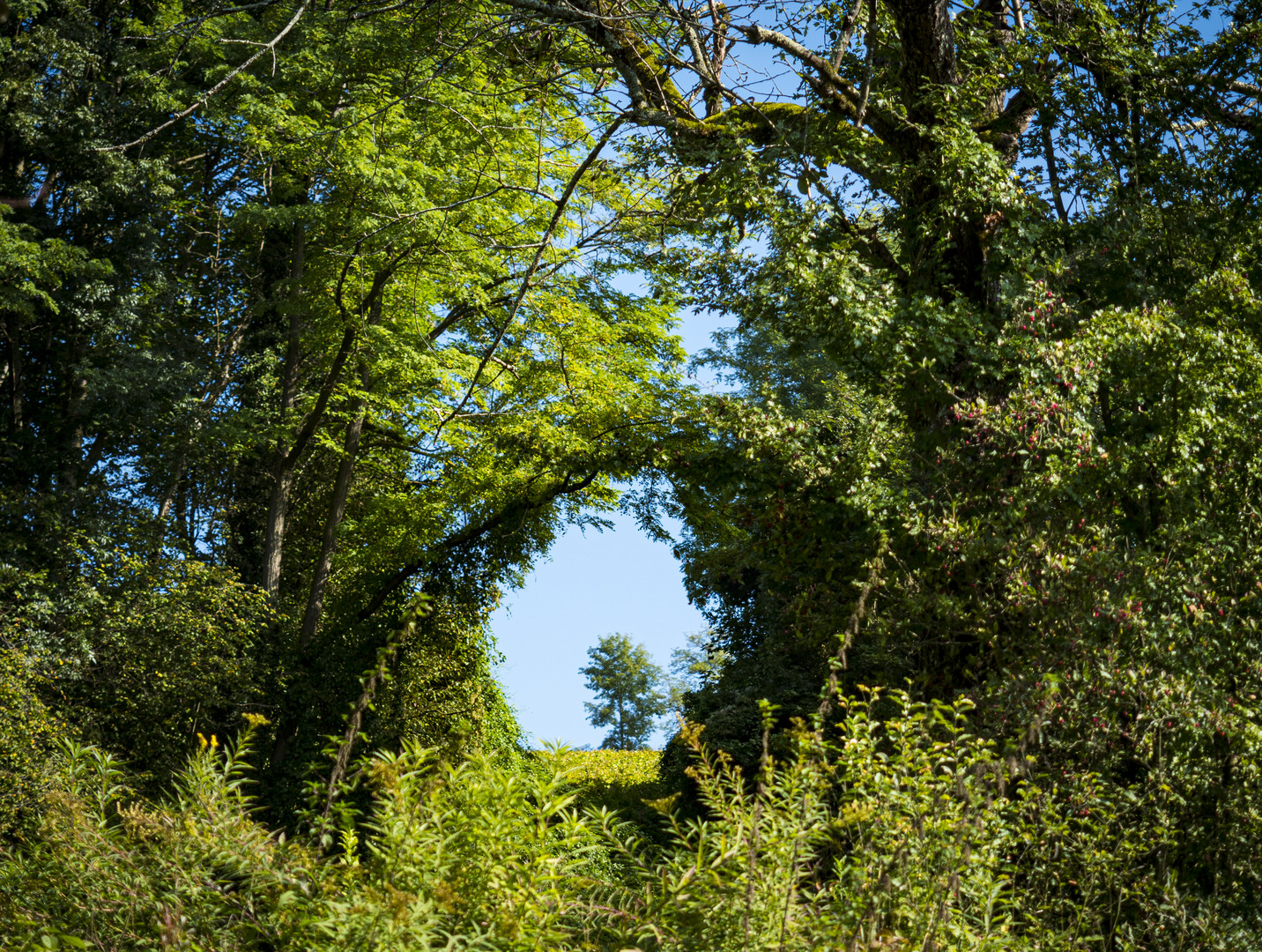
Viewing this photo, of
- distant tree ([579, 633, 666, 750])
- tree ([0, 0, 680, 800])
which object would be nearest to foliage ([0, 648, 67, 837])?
tree ([0, 0, 680, 800])

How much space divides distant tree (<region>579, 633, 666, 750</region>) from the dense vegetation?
13.5 meters

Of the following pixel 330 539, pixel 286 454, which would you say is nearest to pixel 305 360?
pixel 286 454

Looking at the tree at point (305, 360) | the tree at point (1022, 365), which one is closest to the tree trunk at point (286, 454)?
the tree at point (305, 360)

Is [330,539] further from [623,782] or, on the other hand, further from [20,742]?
[623,782]

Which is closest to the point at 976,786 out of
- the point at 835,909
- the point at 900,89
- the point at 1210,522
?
the point at 835,909

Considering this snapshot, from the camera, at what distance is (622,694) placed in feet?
104

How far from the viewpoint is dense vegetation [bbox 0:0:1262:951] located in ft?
10.1

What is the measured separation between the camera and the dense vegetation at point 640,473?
3.07 metres

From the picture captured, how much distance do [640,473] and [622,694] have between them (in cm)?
2099

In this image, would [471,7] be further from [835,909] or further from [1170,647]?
[835,909]

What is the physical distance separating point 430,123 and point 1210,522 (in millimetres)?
9430

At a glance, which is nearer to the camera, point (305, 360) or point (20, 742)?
point (20, 742)

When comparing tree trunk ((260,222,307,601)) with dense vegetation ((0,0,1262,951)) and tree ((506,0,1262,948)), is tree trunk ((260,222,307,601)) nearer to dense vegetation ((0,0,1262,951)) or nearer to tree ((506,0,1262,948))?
dense vegetation ((0,0,1262,951))

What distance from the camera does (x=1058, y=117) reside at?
8047 millimetres
